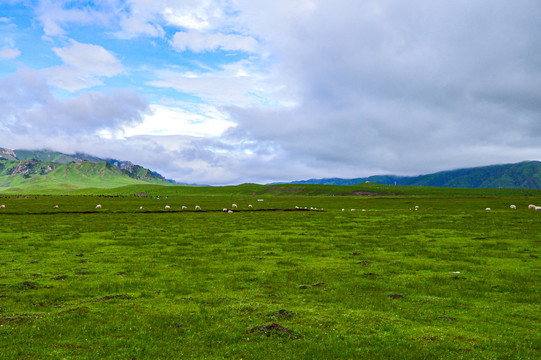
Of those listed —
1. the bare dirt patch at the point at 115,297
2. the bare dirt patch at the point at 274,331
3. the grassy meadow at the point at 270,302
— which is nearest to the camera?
the grassy meadow at the point at 270,302

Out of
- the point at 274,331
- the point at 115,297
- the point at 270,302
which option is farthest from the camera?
the point at 115,297

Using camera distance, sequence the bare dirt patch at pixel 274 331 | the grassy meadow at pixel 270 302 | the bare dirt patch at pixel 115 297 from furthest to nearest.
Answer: the bare dirt patch at pixel 115 297 → the bare dirt patch at pixel 274 331 → the grassy meadow at pixel 270 302

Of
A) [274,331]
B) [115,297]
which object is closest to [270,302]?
[274,331]

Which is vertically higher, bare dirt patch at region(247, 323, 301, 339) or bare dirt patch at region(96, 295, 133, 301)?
bare dirt patch at region(247, 323, 301, 339)

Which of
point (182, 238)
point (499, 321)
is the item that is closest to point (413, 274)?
point (499, 321)

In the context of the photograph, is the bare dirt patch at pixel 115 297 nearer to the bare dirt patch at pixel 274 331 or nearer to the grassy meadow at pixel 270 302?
the grassy meadow at pixel 270 302

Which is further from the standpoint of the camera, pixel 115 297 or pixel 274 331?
pixel 115 297

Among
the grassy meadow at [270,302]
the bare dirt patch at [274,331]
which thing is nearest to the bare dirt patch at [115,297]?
the grassy meadow at [270,302]

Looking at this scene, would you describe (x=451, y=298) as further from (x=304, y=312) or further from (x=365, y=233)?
(x=365, y=233)

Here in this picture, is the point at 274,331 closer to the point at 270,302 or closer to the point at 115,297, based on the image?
the point at 270,302

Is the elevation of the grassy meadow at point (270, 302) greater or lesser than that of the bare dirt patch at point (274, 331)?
lesser

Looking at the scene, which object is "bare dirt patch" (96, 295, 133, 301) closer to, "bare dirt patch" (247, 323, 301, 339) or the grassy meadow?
the grassy meadow

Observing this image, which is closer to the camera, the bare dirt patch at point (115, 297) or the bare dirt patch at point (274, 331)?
the bare dirt patch at point (274, 331)

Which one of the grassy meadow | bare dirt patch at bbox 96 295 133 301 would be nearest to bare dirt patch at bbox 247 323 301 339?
the grassy meadow
